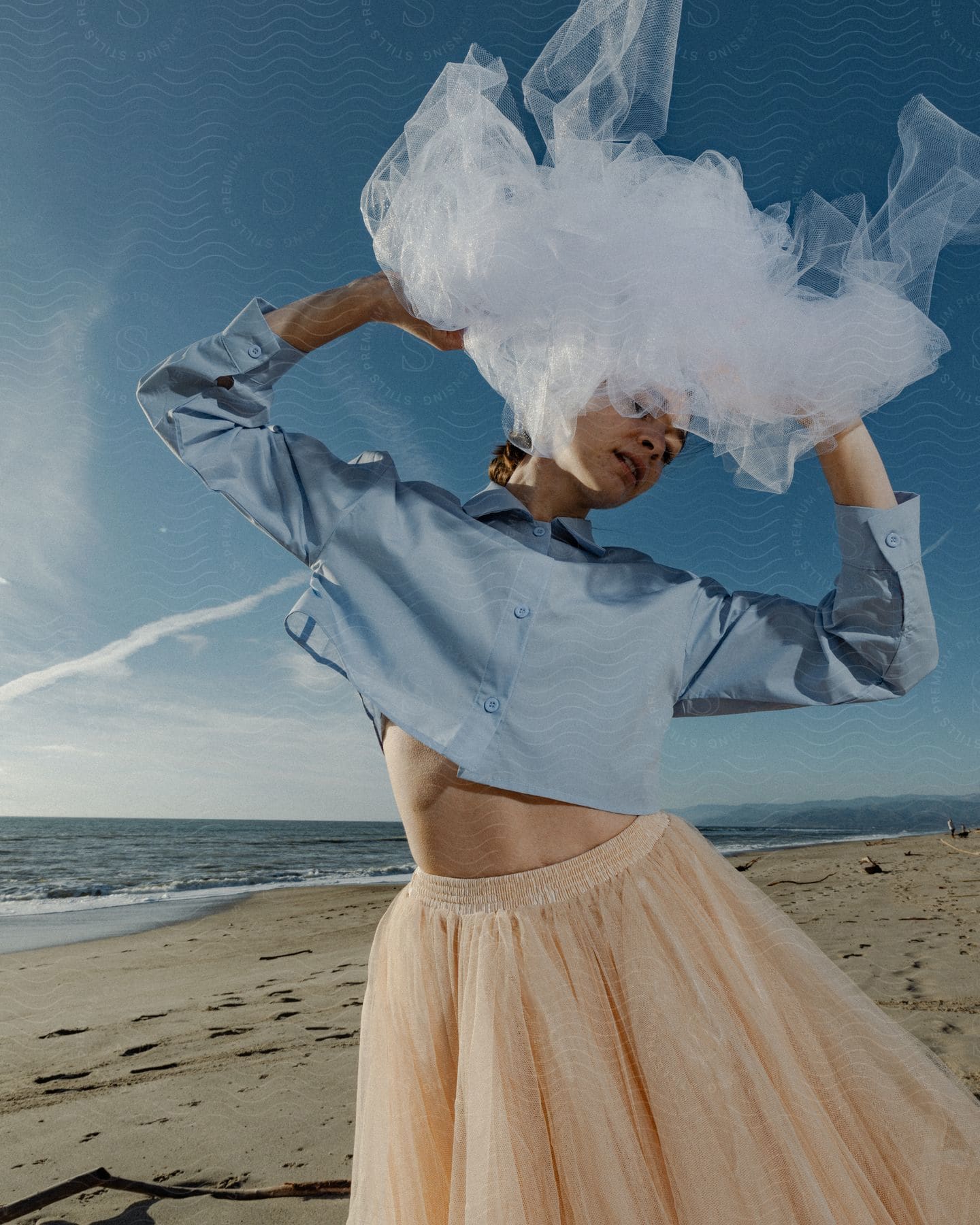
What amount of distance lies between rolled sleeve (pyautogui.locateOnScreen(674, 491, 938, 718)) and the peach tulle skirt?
27cm

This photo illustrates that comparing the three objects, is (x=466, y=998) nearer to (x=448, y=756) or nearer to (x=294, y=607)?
(x=448, y=756)

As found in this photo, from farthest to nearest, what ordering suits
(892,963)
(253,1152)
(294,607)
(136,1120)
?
(892,963), (136,1120), (253,1152), (294,607)

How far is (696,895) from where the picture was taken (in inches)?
46.2

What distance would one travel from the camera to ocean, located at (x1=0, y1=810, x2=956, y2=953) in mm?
8594

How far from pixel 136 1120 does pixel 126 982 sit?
9.22 ft

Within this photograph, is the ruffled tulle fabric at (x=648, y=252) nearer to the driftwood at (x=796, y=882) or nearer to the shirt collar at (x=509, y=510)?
the shirt collar at (x=509, y=510)

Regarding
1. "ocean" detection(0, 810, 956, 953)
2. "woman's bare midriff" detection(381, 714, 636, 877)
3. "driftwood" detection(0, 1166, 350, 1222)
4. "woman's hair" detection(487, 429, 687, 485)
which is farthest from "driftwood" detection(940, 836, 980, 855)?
"woman's bare midriff" detection(381, 714, 636, 877)

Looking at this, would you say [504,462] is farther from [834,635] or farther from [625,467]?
[834,635]

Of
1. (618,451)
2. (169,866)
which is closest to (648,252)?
(618,451)

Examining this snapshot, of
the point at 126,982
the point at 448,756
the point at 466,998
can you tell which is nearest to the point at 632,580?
the point at 448,756

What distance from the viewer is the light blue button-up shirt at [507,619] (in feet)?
3.84

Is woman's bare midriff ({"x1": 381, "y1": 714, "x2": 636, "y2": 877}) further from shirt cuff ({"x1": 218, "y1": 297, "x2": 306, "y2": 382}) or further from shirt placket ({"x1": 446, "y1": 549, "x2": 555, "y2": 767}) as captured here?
shirt cuff ({"x1": 218, "y1": 297, "x2": 306, "y2": 382})

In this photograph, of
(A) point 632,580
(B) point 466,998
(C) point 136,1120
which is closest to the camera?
(B) point 466,998

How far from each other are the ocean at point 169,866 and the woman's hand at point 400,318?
1.24 m
